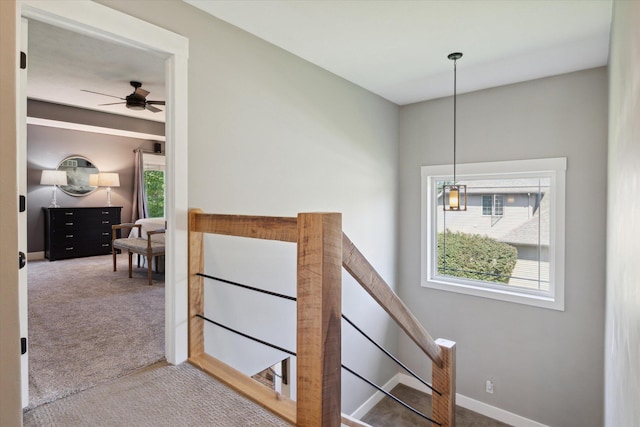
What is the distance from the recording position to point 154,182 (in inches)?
295

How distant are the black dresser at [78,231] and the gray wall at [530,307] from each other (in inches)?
218

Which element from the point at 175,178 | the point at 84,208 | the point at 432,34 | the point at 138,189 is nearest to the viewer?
the point at 175,178

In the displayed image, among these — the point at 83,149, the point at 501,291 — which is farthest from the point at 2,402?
the point at 83,149

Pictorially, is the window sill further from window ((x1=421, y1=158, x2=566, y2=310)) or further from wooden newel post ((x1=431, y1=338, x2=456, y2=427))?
wooden newel post ((x1=431, y1=338, x2=456, y2=427))

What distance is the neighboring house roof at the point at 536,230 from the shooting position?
3.58m

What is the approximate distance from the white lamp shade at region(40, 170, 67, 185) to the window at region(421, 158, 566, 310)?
5879mm

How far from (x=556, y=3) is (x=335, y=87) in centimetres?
182

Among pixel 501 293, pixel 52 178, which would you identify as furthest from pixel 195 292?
pixel 52 178

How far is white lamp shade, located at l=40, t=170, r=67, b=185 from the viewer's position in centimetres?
567

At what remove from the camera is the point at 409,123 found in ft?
14.3

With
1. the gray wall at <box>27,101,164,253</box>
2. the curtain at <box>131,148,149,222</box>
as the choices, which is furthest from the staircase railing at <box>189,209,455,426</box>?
the curtain at <box>131,148,149,222</box>

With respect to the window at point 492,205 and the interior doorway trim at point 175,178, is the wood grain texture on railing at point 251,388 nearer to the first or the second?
the interior doorway trim at point 175,178

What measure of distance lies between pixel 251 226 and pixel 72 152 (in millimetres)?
6098

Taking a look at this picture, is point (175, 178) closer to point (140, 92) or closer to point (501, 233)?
point (140, 92)
